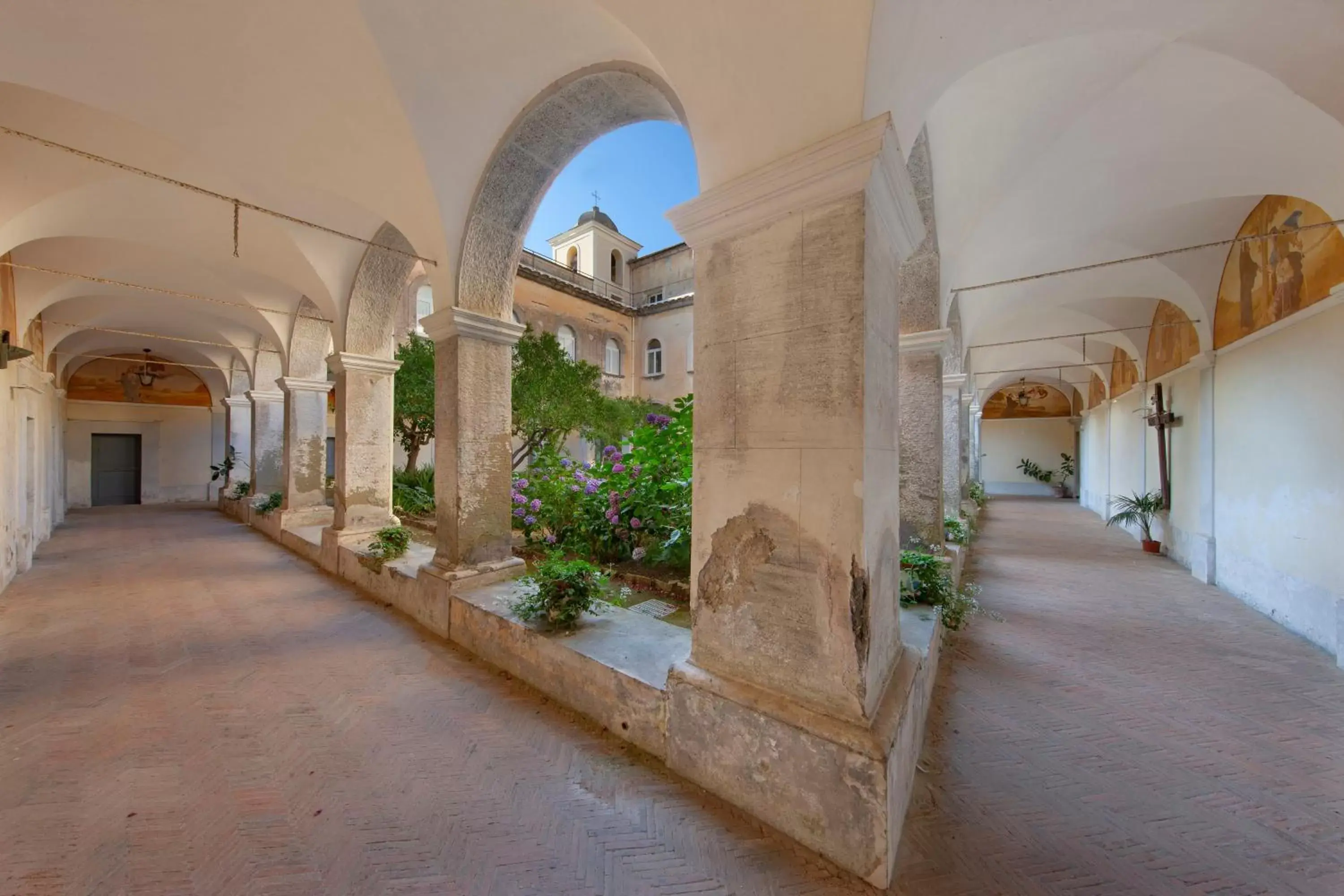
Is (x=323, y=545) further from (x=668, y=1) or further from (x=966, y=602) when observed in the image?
(x=966, y=602)

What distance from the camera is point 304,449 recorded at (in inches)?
344

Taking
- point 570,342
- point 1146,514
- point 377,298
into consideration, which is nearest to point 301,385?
point 377,298

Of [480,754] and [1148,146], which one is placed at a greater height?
[1148,146]

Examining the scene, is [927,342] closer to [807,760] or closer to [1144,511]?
[807,760]

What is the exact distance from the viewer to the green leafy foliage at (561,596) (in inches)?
139

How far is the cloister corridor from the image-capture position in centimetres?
204

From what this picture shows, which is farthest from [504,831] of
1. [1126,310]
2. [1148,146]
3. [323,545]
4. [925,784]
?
[1126,310]

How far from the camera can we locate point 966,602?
17.6ft

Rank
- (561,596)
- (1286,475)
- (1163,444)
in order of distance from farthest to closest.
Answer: (1163,444) < (1286,475) < (561,596)

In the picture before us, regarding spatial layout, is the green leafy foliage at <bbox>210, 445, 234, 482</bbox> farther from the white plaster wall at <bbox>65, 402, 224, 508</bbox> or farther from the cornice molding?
the cornice molding

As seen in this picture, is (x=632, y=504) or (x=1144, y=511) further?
(x=1144, y=511)

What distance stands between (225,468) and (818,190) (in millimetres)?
17660

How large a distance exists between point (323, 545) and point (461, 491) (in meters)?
3.81

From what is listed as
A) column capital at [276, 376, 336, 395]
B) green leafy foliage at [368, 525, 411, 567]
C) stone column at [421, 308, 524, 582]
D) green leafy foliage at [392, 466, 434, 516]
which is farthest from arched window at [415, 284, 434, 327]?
stone column at [421, 308, 524, 582]
